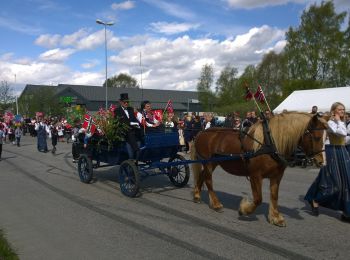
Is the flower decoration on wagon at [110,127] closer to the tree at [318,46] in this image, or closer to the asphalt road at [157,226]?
the asphalt road at [157,226]

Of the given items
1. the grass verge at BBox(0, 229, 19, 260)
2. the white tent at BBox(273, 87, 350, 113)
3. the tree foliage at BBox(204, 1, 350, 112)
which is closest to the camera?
the grass verge at BBox(0, 229, 19, 260)

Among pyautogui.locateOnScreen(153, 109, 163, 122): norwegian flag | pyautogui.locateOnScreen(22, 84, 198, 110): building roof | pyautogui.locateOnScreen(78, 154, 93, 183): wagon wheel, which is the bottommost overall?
pyautogui.locateOnScreen(78, 154, 93, 183): wagon wheel

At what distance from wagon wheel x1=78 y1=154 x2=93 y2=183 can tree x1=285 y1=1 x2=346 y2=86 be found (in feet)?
102

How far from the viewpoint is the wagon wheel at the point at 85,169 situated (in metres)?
9.41

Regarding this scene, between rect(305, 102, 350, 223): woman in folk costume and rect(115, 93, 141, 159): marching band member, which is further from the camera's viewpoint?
rect(115, 93, 141, 159): marching band member

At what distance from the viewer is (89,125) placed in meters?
9.46

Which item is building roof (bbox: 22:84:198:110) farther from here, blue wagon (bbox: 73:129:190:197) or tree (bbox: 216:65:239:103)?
blue wagon (bbox: 73:129:190:197)

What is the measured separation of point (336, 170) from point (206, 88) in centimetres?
5814

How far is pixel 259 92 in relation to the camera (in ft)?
25.0

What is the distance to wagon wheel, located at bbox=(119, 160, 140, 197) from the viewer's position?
7.79 m

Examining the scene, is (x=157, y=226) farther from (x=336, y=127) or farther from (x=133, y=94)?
(x=133, y=94)

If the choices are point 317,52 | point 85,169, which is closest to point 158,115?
point 85,169

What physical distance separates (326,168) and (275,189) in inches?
34.7

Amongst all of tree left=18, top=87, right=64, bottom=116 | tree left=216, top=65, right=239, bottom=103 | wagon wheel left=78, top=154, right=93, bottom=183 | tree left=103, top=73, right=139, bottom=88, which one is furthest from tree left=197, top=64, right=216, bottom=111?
wagon wheel left=78, top=154, right=93, bottom=183
